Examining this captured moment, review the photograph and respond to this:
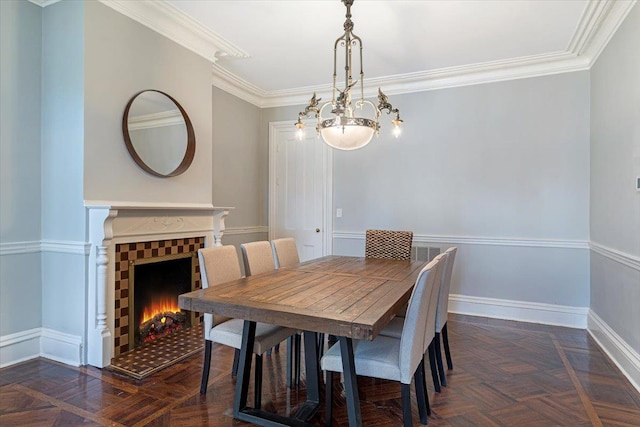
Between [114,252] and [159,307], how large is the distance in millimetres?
751

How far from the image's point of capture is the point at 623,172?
8.74 ft

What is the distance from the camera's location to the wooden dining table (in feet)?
4.99

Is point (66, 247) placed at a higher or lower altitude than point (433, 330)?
higher

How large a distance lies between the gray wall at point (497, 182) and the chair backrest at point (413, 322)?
262 cm

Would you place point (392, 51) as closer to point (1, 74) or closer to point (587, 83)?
point (587, 83)

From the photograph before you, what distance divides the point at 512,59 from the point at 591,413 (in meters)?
3.23

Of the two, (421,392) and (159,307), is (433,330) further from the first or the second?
(159,307)

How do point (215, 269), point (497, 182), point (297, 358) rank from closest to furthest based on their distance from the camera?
point (215, 269) < point (297, 358) < point (497, 182)

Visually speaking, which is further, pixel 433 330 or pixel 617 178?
pixel 617 178

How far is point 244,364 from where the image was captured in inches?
75.3

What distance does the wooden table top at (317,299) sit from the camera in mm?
1495

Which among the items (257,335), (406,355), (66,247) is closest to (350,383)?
(406,355)

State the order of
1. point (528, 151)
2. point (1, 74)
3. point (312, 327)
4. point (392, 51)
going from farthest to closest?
point (528, 151) → point (392, 51) → point (1, 74) → point (312, 327)

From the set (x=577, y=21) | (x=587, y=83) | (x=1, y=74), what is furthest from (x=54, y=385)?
(x=587, y=83)
